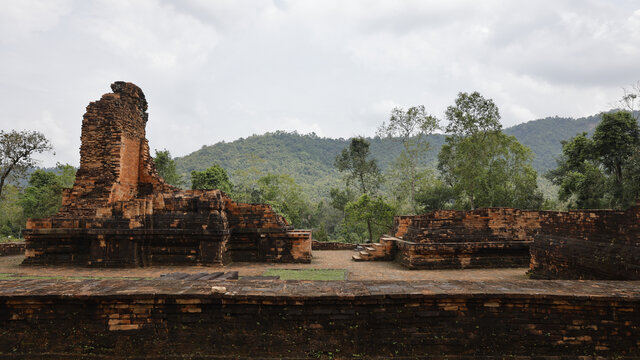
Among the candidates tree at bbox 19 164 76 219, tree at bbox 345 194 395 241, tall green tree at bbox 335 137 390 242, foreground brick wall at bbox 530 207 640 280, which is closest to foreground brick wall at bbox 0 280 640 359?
foreground brick wall at bbox 530 207 640 280

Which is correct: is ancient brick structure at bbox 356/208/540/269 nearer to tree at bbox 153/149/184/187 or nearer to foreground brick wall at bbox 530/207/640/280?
foreground brick wall at bbox 530/207/640/280

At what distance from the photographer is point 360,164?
1161 inches

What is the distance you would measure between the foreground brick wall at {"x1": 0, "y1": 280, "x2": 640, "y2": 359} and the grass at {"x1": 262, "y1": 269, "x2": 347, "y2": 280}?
130 inches

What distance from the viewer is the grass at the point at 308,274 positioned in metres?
6.59

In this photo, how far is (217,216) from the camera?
26.9 ft

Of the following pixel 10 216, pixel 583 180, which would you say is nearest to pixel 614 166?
pixel 583 180

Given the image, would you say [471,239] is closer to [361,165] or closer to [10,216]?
[361,165]

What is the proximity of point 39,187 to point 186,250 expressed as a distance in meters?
27.7

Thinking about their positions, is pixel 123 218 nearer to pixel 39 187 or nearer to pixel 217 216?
pixel 217 216

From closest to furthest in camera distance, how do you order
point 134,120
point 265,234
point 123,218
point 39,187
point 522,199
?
point 123,218, point 265,234, point 134,120, point 522,199, point 39,187

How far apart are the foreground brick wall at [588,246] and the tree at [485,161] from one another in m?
17.9

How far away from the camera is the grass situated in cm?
659

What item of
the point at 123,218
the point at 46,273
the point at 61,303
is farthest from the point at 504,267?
the point at 46,273

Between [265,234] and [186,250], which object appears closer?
[186,250]
